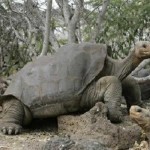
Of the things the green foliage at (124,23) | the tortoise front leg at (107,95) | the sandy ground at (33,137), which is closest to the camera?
the sandy ground at (33,137)

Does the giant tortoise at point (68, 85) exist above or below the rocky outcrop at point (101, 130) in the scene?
above

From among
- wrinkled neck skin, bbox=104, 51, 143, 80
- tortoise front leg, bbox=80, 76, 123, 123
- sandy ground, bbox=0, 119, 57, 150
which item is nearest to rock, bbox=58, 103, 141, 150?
tortoise front leg, bbox=80, 76, 123, 123

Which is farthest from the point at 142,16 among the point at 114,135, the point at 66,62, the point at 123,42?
the point at 114,135

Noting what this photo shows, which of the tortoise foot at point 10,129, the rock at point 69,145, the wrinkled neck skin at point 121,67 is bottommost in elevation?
the tortoise foot at point 10,129

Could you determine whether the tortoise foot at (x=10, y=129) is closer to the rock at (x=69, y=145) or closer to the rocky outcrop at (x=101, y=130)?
the rocky outcrop at (x=101, y=130)

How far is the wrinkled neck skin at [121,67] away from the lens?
209 inches

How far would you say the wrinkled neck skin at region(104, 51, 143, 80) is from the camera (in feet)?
17.4

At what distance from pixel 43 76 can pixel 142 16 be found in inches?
187

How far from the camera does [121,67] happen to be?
17.6 feet

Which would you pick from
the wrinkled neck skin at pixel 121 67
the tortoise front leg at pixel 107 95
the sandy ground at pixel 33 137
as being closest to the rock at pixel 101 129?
the tortoise front leg at pixel 107 95

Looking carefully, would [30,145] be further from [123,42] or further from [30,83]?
[123,42]

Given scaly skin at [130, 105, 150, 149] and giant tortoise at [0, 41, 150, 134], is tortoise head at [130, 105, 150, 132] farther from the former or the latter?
giant tortoise at [0, 41, 150, 134]

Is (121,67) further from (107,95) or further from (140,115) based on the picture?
(140,115)

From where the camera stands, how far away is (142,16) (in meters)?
9.46
